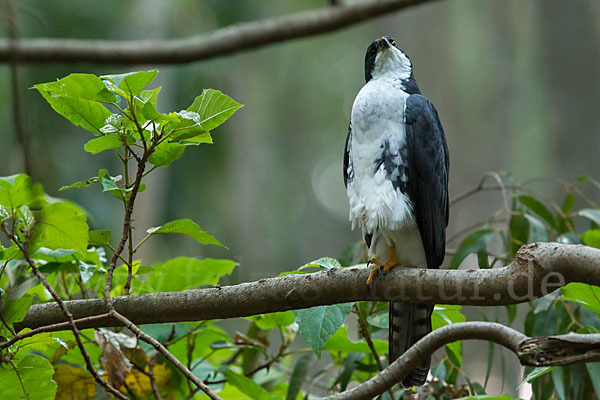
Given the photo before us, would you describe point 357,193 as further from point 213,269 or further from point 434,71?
point 434,71

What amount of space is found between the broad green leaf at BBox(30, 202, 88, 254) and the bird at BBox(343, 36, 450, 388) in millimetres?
1390

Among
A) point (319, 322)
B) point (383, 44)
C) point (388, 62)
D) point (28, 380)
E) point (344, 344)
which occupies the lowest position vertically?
point (28, 380)

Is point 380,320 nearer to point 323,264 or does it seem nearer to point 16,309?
point 323,264

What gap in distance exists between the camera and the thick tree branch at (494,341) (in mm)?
1405

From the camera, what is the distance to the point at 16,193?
1752 mm

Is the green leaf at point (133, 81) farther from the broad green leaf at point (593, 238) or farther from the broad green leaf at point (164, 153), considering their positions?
the broad green leaf at point (593, 238)

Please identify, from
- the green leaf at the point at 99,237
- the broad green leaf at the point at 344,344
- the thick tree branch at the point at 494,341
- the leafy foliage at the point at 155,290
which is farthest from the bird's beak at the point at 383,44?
the thick tree branch at the point at 494,341

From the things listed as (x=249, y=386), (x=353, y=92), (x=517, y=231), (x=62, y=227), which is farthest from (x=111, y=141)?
(x=353, y=92)

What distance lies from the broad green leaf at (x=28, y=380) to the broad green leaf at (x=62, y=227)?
334 millimetres

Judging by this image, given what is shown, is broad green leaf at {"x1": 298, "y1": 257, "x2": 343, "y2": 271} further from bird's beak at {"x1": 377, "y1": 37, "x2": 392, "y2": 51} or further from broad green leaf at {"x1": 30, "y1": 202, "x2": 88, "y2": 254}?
bird's beak at {"x1": 377, "y1": 37, "x2": 392, "y2": 51}

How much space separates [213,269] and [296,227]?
69.3 feet

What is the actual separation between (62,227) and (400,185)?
157cm

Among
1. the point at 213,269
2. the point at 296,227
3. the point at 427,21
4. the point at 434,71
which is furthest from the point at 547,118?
the point at 296,227

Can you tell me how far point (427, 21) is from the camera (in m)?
11.1
